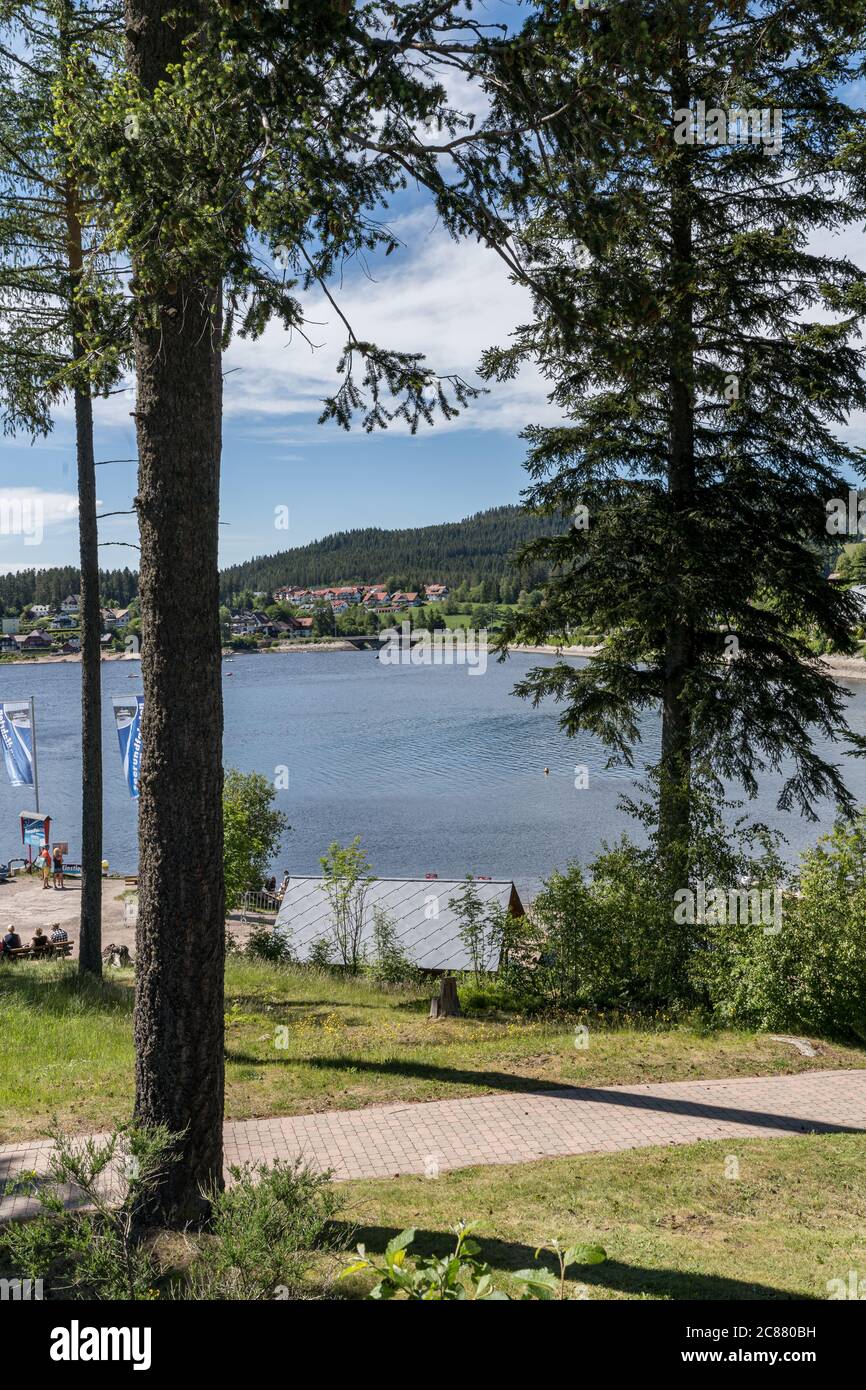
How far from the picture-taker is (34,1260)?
4.38 metres

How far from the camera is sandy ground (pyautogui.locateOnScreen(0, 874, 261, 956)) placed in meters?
22.5

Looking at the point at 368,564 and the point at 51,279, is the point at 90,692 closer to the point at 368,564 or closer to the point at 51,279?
the point at 51,279

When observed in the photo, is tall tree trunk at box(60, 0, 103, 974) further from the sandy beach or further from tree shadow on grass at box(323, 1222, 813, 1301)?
tree shadow on grass at box(323, 1222, 813, 1301)

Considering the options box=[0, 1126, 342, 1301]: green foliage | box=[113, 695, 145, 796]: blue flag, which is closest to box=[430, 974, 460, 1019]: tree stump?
box=[0, 1126, 342, 1301]: green foliage

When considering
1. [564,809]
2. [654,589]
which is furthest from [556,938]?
[564,809]

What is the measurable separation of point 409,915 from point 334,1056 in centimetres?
851

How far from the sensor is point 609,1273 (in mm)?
5789

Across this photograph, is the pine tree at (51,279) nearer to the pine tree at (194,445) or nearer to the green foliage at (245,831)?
the pine tree at (194,445)

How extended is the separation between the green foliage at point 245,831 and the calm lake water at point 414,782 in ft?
15.3

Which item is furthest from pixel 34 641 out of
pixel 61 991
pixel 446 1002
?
pixel 446 1002

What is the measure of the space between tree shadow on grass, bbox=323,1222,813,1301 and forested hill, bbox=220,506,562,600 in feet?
418

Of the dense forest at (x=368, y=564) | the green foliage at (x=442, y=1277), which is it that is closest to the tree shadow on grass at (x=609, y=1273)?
the green foliage at (x=442, y=1277)

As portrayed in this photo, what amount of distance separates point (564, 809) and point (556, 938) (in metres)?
30.1
